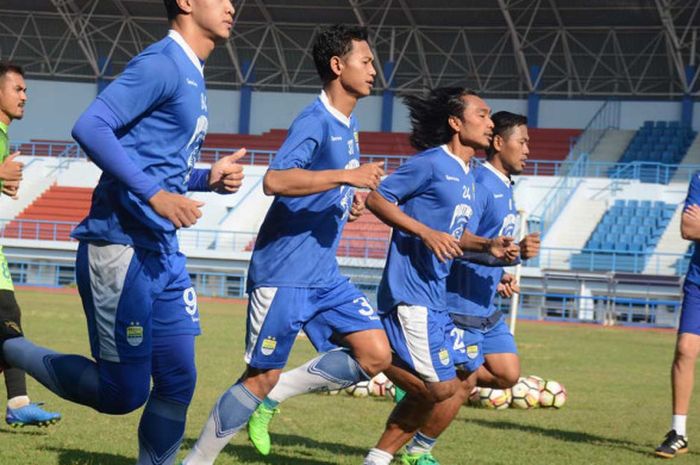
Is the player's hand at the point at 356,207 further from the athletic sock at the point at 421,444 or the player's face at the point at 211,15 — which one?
the player's face at the point at 211,15

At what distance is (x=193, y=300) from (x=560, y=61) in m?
38.1

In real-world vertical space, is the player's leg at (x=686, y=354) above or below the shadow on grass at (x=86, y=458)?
above

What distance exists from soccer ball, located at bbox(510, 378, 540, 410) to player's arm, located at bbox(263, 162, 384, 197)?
19.3 feet

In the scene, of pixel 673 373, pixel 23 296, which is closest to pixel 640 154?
pixel 23 296

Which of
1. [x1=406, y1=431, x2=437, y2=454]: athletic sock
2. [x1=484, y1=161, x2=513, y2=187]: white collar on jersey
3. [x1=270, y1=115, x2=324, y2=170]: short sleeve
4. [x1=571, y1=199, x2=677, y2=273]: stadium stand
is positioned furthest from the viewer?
[x1=571, y1=199, x2=677, y2=273]: stadium stand

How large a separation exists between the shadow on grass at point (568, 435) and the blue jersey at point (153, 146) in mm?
4795

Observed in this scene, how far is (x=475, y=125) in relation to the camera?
24.1 ft

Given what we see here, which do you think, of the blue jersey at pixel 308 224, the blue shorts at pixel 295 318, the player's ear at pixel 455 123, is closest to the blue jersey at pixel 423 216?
the player's ear at pixel 455 123

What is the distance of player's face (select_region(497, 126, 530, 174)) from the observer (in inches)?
323

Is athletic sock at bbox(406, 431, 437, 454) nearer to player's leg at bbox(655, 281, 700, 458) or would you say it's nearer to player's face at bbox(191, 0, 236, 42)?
player's leg at bbox(655, 281, 700, 458)

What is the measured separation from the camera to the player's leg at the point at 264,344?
5953mm

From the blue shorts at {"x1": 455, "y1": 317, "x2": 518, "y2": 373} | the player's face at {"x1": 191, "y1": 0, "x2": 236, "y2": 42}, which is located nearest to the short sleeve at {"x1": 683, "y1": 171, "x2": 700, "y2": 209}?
the blue shorts at {"x1": 455, "y1": 317, "x2": 518, "y2": 373}

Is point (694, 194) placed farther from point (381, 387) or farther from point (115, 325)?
point (115, 325)

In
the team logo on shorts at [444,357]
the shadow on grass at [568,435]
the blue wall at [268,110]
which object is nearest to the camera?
the team logo on shorts at [444,357]
